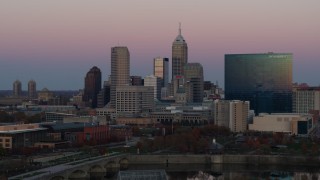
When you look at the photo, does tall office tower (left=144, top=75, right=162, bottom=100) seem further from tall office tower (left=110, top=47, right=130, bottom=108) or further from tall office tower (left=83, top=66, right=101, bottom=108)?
tall office tower (left=110, top=47, right=130, bottom=108)

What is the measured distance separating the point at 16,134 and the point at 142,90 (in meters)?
47.7

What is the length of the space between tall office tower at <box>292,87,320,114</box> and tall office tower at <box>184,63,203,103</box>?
25.1m

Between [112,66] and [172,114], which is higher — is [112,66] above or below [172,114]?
above

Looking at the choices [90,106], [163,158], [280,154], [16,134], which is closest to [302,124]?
[280,154]

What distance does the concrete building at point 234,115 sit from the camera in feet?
246

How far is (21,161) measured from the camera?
41.0 m

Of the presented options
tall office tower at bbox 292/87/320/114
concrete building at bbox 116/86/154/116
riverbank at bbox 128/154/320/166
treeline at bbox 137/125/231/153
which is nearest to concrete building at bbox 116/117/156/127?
concrete building at bbox 116/86/154/116

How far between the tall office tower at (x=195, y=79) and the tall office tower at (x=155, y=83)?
Result: 10.0 m

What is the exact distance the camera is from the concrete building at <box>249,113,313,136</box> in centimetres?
7331

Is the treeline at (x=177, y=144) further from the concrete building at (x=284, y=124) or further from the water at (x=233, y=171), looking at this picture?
the concrete building at (x=284, y=124)

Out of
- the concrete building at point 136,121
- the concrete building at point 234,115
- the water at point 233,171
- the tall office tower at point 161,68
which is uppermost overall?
the tall office tower at point 161,68

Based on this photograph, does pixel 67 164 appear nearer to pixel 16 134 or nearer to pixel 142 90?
pixel 16 134

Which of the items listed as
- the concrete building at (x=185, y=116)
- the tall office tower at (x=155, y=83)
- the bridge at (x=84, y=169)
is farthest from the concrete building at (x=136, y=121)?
the tall office tower at (x=155, y=83)

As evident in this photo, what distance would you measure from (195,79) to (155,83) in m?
13.2
